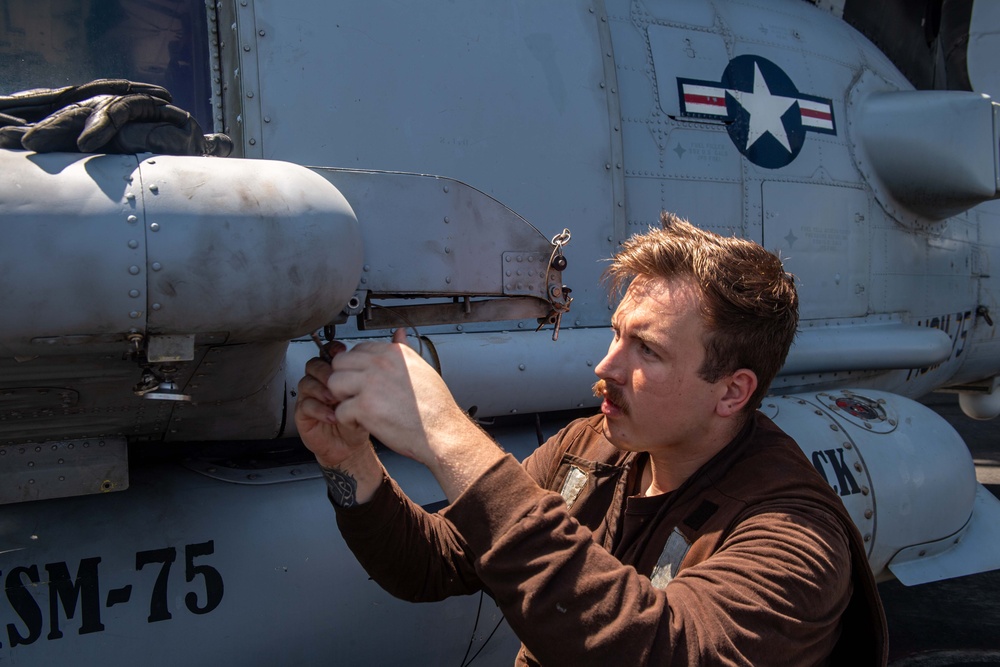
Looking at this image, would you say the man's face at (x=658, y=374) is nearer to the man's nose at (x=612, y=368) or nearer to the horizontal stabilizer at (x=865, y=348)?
the man's nose at (x=612, y=368)

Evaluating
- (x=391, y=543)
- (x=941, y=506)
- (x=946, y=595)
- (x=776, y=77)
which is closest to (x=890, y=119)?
(x=776, y=77)

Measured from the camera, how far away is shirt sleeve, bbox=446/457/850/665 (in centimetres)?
118

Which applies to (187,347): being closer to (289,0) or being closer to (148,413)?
(148,413)

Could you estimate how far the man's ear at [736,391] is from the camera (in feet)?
4.96

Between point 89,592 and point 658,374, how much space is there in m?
1.62

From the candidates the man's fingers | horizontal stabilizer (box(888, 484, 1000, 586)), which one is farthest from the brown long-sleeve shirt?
horizontal stabilizer (box(888, 484, 1000, 586))

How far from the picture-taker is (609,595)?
3.89 feet

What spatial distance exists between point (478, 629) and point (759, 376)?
1509mm

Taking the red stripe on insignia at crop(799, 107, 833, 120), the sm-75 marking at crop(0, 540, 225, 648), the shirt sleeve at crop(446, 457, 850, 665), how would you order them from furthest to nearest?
the red stripe on insignia at crop(799, 107, 833, 120) < the sm-75 marking at crop(0, 540, 225, 648) < the shirt sleeve at crop(446, 457, 850, 665)

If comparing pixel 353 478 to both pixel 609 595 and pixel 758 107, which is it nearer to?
pixel 609 595

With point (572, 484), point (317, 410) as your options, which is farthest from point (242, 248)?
point (572, 484)

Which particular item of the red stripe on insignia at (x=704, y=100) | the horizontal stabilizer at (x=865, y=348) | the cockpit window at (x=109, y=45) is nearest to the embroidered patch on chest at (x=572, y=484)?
the cockpit window at (x=109, y=45)

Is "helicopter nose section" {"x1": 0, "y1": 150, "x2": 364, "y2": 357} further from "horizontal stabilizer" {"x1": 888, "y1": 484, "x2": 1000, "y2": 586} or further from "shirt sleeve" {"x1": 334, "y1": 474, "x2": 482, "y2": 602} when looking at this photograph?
"horizontal stabilizer" {"x1": 888, "y1": 484, "x2": 1000, "y2": 586}

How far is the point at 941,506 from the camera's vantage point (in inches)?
135
